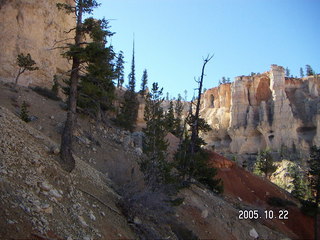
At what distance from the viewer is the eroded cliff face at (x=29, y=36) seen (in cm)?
3152

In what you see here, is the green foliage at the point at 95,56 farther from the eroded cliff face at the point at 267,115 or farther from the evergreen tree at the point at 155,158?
the eroded cliff face at the point at 267,115

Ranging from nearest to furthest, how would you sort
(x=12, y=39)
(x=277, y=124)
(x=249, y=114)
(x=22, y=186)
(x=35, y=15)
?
(x=22, y=186) < (x=12, y=39) < (x=35, y=15) < (x=277, y=124) < (x=249, y=114)

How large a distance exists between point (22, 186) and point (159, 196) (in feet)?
15.6

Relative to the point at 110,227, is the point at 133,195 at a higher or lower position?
higher

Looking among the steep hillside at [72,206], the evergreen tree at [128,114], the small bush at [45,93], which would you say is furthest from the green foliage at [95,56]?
the evergreen tree at [128,114]

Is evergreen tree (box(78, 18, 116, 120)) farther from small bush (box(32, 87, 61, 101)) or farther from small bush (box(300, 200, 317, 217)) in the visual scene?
small bush (box(300, 200, 317, 217))

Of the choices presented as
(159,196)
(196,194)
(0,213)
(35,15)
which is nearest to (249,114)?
(35,15)

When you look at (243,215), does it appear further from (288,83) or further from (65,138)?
(288,83)

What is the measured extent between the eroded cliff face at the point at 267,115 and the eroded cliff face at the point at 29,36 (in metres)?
54.1

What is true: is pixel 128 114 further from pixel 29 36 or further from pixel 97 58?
pixel 97 58

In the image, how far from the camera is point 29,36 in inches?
1335

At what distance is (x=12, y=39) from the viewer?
3241 centimetres

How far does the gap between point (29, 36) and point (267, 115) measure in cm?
6077

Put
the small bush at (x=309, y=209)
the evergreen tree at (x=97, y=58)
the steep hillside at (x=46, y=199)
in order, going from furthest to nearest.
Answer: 1. the small bush at (x=309, y=209)
2. the evergreen tree at (x=97, y=58)
3. the steep hillside at (x=46, y=199)
